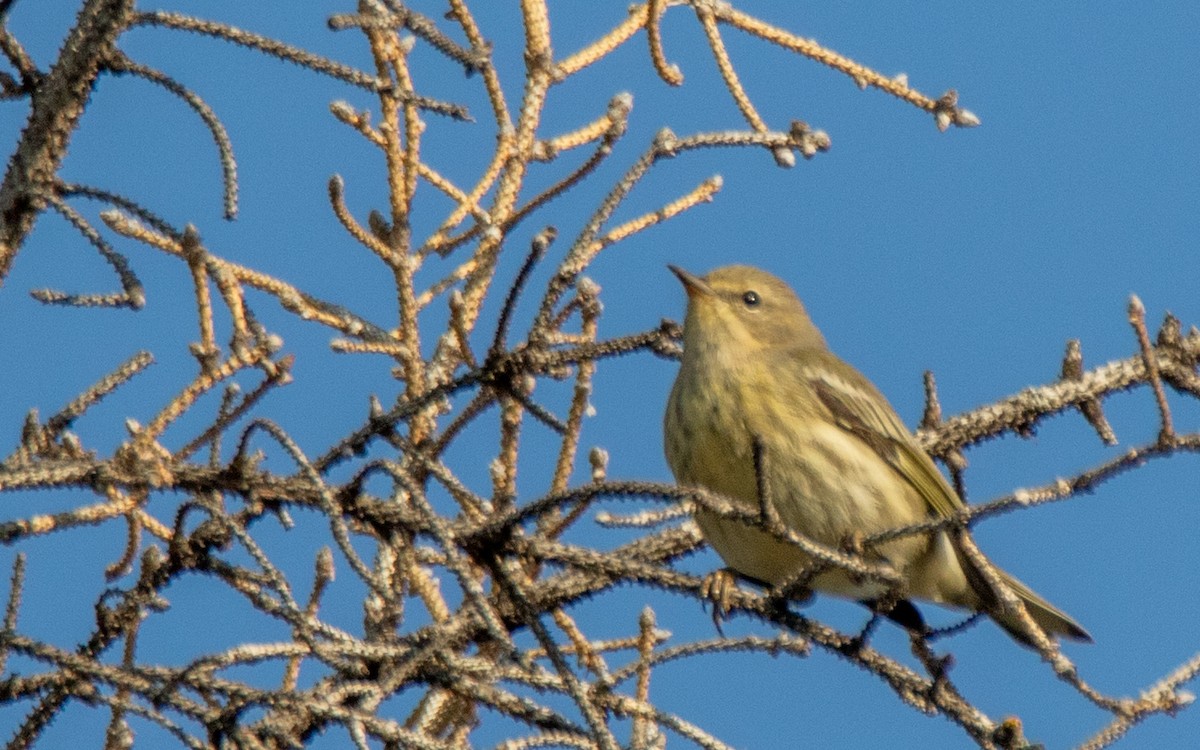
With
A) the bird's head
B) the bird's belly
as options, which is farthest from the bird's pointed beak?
the bird's belly

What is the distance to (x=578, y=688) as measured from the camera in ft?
8.44

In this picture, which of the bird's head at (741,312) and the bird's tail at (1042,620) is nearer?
the bird's tail at (1042,620)

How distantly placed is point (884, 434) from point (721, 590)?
4.22 feet

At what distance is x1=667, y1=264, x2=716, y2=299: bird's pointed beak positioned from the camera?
559cm

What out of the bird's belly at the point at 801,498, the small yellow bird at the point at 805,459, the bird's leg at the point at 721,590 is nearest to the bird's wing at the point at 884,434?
the small yellow bird at the point at 805,459

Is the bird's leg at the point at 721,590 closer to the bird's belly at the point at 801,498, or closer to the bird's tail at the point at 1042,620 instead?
the bird's belly at the point at 801,498

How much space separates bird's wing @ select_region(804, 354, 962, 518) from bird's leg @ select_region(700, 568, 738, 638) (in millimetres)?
777

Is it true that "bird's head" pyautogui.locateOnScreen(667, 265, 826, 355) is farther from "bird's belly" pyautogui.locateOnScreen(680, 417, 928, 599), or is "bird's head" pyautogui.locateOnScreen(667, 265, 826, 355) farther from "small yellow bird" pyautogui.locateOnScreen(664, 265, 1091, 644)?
"bird's belly" pyautogui.locateOnScreen(680, 417, 928, 599)

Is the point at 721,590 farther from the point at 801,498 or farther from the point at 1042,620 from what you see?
the point at 1042,620

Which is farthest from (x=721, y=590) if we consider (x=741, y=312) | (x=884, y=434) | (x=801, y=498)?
(x=741, y=312)

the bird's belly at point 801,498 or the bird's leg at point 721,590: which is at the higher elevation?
the bird's belly at point 801,498

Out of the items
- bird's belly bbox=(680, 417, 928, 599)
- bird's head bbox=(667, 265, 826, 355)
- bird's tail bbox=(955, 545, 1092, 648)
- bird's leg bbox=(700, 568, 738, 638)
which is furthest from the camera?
bird's head bbox=(667, 265, 826, 355)

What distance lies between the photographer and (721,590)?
163 inches

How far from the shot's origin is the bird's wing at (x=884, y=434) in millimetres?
5105
